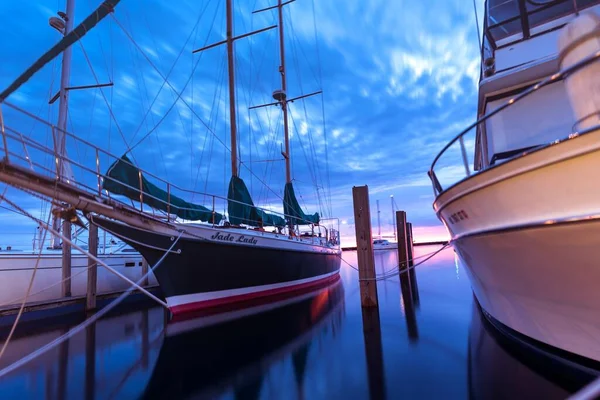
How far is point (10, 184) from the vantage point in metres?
4.32

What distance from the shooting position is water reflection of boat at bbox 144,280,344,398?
3.67 metres

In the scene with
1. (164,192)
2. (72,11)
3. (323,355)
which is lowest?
(323,355)

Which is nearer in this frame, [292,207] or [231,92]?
[231,92]

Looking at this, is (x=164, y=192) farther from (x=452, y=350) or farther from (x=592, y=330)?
(x=592, y=330)

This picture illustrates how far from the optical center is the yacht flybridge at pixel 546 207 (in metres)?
2.30

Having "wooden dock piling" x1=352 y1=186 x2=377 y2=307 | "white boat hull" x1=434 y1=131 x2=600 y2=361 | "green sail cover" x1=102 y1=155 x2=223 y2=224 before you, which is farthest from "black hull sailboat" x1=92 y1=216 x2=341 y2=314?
"white boat hull" x1=434 y1=131 x2=600 y2=361

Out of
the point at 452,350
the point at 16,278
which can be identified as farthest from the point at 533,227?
the point at 16,278

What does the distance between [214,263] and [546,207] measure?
6.57 m

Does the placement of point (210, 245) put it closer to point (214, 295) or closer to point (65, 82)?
point (214, 295)

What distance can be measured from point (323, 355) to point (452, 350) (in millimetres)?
1790

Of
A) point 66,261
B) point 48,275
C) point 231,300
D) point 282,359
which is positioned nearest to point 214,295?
point 231,300

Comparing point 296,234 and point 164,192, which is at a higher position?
point 164,192

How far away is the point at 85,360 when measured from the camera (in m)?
4.69

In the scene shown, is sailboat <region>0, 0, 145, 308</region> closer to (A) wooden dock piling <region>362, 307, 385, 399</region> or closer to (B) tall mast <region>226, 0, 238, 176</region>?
(B) tall mast <region>226, 0, 238, 176</region>
